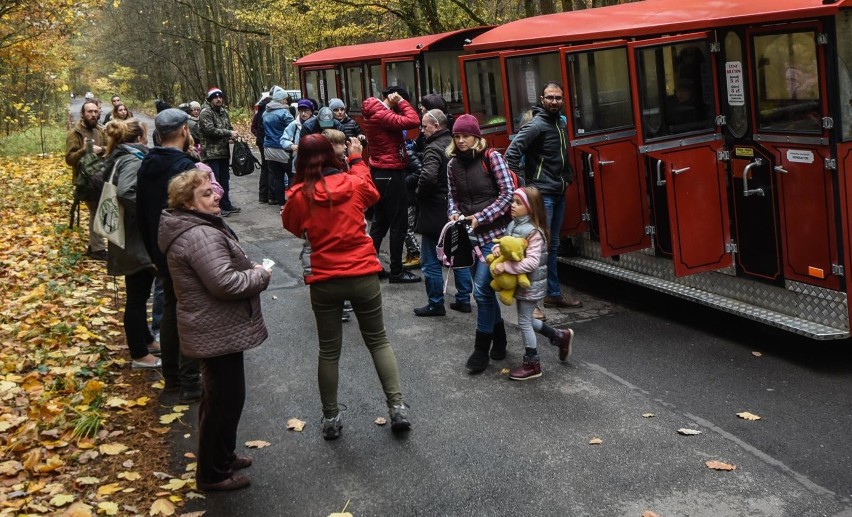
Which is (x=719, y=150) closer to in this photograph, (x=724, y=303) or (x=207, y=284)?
(x=724, y=303)

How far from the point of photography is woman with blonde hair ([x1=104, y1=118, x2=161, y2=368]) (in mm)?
6555

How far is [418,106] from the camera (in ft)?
45.4

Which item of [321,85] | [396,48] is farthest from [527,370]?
[321,85]

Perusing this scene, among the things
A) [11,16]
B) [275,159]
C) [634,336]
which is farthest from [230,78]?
[634,336]

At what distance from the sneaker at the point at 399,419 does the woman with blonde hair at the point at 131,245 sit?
89.3 inches

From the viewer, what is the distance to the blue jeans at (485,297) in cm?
677

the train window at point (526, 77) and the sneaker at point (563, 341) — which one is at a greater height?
the train window at point (526, 77)

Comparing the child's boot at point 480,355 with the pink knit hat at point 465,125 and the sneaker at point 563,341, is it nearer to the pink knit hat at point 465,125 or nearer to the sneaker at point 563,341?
the sneaker at point 563,341

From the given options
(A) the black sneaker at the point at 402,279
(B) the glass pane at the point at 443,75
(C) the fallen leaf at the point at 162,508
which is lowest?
(C) the fallen leaf at the point at 162,508

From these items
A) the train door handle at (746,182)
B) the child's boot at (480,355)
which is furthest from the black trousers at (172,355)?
the train door handle at (746,182)

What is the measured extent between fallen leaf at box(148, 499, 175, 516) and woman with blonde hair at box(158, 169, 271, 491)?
26 cm

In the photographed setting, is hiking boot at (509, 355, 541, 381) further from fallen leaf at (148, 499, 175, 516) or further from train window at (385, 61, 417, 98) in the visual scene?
train window at (385, 61, 417, 98)

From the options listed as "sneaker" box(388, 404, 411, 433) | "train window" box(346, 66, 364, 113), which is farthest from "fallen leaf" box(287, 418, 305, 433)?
"train window" box(346, 66, 364, 113)

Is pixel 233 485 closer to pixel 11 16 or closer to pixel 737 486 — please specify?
pixel 737 486
